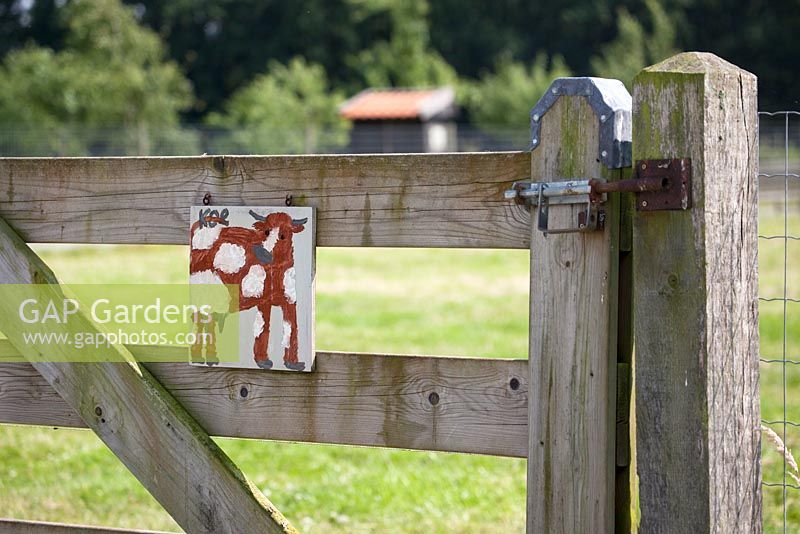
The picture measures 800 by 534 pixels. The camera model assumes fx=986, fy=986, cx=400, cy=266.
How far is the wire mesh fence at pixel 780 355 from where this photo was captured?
2.75m

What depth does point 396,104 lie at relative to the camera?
41.7 m

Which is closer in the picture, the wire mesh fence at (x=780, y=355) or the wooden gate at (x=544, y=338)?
the wooden gate at (x=544, y=338)

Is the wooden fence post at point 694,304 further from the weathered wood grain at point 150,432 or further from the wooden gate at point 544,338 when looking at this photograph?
the weathered wood grain at point 150,432

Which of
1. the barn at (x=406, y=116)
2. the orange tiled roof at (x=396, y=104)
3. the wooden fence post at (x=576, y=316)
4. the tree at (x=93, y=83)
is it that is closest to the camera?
the wooden fence post at (x=576, y=316)

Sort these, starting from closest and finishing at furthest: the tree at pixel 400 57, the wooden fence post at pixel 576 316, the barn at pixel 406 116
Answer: the wooden fence post at pixel 576 316
the barn at pixel 406 116
the tree at pixel 400 57

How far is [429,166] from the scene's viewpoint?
225cm

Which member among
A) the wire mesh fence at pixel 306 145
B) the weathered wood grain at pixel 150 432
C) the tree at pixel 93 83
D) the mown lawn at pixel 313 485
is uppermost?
the tree at pixel 93 83


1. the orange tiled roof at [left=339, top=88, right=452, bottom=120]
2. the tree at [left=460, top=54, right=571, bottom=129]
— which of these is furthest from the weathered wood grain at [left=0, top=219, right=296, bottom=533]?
the orange tiled roof at [left=339, top=88, right=452, bottom=120]

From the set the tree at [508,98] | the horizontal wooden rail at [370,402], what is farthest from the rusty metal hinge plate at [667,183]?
the tree at [508,98]

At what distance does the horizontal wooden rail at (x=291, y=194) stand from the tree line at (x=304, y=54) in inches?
1065

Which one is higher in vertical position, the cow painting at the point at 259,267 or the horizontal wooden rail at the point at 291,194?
the horizontal wooden rail at the point at 291,194

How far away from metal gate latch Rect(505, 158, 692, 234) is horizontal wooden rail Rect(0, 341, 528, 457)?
1.15ft

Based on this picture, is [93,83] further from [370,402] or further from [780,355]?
[370,402]

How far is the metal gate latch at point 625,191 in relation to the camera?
77.6 inches
